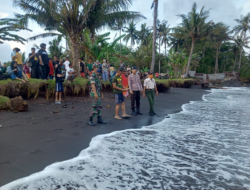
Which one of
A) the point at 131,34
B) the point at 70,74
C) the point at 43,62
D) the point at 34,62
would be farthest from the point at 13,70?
the point at 131,34

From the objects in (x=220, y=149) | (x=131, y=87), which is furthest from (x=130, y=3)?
(x=220, y=149)

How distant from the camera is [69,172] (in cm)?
332

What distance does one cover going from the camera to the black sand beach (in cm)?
347

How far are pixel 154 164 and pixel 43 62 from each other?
26.9 feet

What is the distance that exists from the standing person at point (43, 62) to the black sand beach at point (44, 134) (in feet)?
7.30

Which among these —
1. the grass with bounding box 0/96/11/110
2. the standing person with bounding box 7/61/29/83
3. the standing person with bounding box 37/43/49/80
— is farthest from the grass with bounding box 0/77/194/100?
the grass with bounding box 0/96/11/110

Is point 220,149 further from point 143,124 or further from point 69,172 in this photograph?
point 69,172

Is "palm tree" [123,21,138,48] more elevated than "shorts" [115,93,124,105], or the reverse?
"palm tree" [123,21,138,48]

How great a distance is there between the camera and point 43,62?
1003 centimetres

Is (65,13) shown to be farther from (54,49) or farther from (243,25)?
(243,25)

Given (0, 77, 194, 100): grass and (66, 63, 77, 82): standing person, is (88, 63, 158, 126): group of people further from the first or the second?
(0, 77, 194, 100): grass

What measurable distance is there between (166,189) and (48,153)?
229cm

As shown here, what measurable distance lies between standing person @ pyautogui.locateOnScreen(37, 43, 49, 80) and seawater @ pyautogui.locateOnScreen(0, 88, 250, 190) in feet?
20.2

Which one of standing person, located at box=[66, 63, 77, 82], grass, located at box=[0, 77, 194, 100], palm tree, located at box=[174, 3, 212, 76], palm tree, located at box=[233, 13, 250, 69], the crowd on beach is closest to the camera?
the crowd on beach
